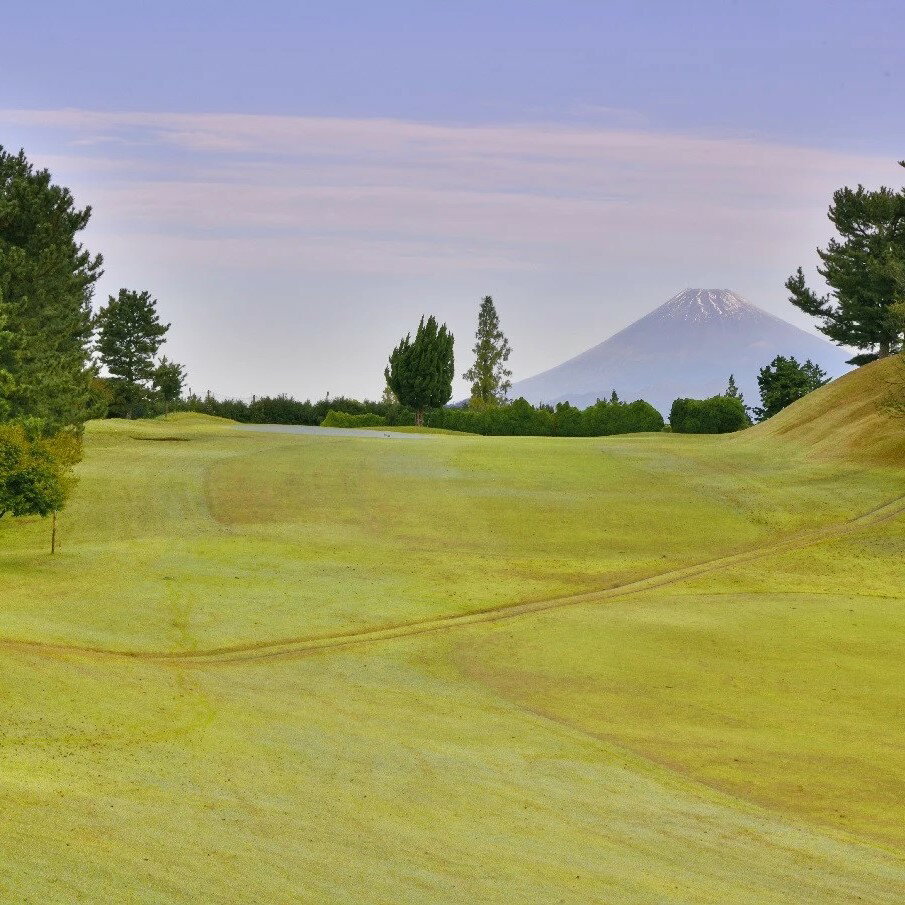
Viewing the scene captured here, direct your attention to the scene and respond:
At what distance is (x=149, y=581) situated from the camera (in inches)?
1248

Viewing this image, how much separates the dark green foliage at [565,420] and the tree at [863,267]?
44.6ft

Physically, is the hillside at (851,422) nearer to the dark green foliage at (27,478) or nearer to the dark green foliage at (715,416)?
the dark green foliage at (715,416)

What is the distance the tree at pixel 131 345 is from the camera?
86750 mm

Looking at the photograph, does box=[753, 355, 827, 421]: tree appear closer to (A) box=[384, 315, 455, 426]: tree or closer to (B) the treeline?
(B) the treeline

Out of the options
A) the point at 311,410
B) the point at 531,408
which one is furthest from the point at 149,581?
the point at 311,410

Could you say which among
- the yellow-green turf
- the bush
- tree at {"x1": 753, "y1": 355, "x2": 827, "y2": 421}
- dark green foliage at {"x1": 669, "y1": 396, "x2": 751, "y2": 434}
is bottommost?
the yellow-green turf

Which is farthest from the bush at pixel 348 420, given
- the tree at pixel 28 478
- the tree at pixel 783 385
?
the tree at pixel 28 478

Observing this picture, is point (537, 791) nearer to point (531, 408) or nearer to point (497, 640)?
point (497, 640)

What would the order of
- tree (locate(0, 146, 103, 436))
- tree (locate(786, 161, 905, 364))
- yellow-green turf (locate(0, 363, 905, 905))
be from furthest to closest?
tree (locate(786, 161, 905, 364))
tree (locate(0, 146, 103, 436))
yellow-green turf (locate(0, 363, 905, 905))

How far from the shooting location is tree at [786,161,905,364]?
74.4 meters

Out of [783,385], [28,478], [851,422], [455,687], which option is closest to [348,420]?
[783,385]

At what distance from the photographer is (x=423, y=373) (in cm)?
9975

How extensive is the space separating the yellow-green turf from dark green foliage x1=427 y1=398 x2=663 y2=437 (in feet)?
107

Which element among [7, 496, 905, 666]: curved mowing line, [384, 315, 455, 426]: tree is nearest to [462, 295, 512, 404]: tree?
[384, 315, 455, 426]: tree
